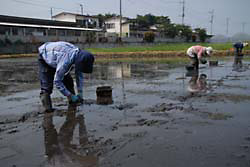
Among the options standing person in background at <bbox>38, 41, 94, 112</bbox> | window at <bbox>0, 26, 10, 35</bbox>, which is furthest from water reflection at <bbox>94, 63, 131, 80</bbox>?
window at <bbox>0, 26, 10, 35</bbox>

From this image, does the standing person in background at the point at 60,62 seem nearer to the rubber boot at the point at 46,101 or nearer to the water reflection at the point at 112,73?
the rubber boot at the point at 46,101

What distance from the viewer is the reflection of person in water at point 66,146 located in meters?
2.94

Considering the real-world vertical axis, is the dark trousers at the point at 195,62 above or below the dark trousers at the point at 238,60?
above

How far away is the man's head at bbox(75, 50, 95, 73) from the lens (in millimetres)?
4781

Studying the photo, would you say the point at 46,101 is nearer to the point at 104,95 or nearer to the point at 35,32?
the point at 104,95

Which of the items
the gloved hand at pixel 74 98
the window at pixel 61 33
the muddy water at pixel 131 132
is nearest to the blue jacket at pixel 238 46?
the muddy water at pixel 131 132

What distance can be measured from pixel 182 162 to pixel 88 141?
4.40ft

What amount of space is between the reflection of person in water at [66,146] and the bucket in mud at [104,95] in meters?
1.43

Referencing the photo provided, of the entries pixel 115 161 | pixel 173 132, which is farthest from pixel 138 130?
pixel 115 161

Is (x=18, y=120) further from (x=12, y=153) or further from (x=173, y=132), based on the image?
(x=173, y=132)

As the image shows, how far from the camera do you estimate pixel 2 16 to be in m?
44.7

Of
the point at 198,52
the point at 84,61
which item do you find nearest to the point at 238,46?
the point at 198,52

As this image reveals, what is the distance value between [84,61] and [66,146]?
1821 mm

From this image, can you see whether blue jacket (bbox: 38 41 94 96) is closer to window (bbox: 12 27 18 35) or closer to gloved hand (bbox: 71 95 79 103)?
gloved hand (bbox: 71 95 79 103)
